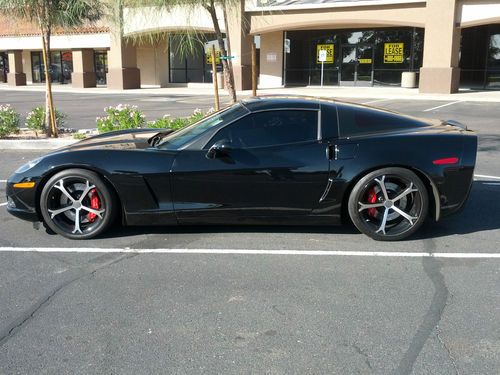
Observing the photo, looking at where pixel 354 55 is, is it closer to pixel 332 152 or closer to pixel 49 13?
pixel 49 13

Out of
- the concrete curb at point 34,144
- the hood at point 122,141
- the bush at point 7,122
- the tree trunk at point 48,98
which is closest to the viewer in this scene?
the hood at point 122,141

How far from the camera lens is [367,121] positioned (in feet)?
17.7

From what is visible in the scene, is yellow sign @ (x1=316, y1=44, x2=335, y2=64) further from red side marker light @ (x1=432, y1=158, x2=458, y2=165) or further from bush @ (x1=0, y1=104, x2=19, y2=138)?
red side marker light @ (x1=432, y1=158, x2=458, y2=165)

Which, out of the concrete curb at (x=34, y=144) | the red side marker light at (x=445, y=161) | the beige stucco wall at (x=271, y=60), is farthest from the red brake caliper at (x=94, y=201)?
the beige stucco wall at (x=271, y=60)

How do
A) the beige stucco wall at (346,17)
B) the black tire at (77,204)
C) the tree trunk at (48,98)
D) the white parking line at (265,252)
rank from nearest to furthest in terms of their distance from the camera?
the white parking line at (265,252) < the black tire at (77,204) < the tree trunk at (48,98) < the beige stucco wall at (346,17)

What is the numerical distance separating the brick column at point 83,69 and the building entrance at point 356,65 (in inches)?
648

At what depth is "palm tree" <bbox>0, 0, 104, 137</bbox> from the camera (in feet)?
36.1

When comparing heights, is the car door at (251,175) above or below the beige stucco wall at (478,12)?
below

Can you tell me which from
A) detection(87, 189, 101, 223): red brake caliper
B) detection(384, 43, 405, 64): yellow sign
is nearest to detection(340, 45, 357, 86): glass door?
detection(384, 43, 405, 64): yellow sign

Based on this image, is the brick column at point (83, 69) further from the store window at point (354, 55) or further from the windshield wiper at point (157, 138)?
the windshield wiper at point (157, 138)

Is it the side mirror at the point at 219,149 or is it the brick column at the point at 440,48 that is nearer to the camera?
the side mirror at the point at 219,149

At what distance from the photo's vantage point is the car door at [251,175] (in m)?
5.15

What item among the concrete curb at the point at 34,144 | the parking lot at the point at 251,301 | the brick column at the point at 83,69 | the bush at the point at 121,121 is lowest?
the parking lot at the point at 251,301

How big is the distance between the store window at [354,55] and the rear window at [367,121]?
1025 inches
